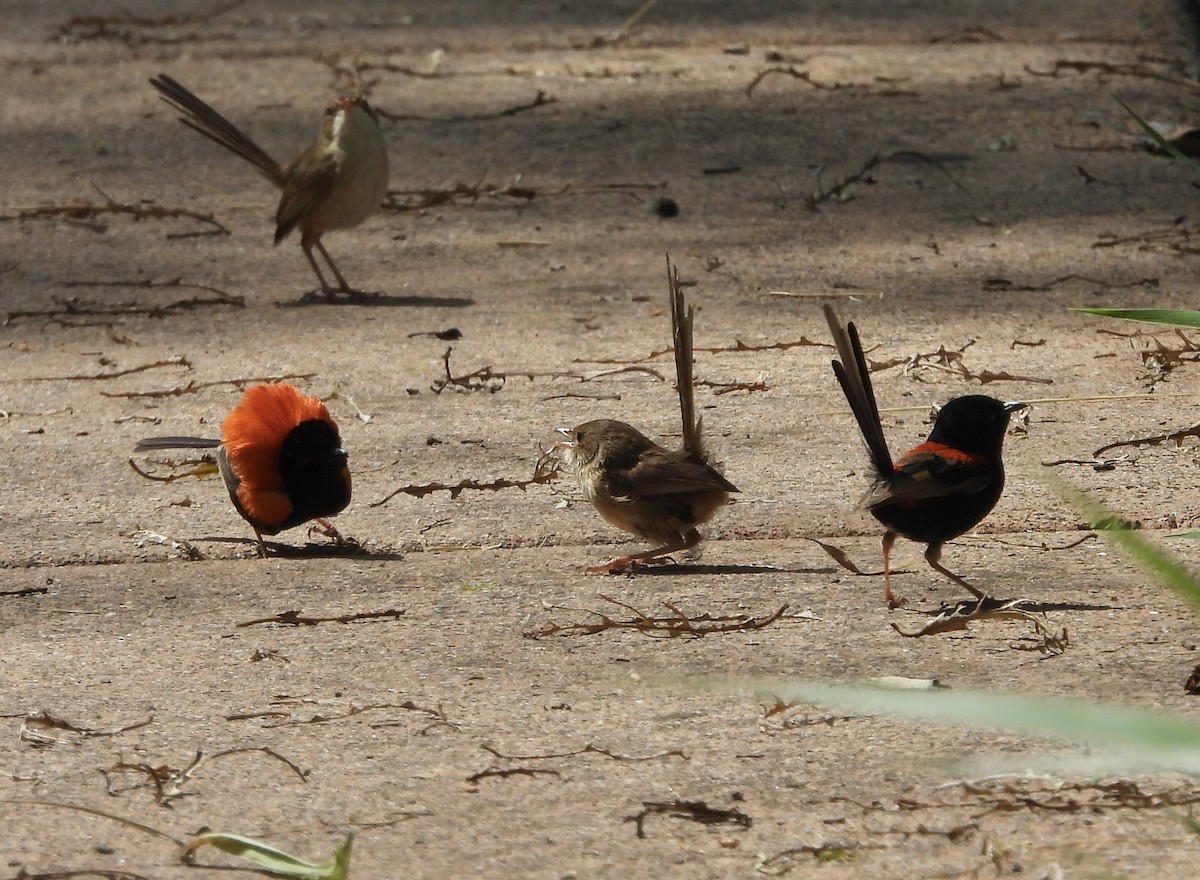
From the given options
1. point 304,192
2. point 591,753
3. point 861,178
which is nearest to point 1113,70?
point 861,178

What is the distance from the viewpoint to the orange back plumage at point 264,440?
5238 mm

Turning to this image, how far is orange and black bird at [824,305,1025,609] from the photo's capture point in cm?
461

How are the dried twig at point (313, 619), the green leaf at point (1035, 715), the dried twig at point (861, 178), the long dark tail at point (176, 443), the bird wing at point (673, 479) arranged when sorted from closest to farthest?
the green leaf at point (1035, 715) < the dried twig at point (313, 619) < the bird wing at point (673, 479) < the long dark tail at point (176, 443) < the dried twig at point (861, 178)

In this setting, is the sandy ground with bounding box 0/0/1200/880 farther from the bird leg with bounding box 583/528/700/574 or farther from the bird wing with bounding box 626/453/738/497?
the bird wing with bounding box 626/453/738/497

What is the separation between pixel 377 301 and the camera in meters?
7.92

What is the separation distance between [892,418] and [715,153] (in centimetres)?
361

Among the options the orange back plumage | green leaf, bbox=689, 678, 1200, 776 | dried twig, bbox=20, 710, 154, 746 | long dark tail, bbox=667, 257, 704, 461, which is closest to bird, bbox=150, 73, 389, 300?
the orange back plumage

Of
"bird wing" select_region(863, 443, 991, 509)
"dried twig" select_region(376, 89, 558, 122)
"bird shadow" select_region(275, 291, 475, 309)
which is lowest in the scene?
"bird shadow" select_region(275, 291, 475, 309)

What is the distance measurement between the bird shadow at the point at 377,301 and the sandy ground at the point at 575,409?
0.04 metres

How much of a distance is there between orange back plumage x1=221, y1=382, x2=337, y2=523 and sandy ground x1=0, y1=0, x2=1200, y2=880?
180 mm

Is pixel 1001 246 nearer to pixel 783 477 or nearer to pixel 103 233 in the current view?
pixel 783 477

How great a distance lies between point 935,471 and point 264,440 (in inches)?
82.2

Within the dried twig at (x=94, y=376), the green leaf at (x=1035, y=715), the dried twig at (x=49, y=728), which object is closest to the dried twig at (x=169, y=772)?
the dried twig at (x=49, y=728)

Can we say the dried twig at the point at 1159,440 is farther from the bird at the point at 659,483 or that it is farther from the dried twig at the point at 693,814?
the dried twig at the point at 693,814
